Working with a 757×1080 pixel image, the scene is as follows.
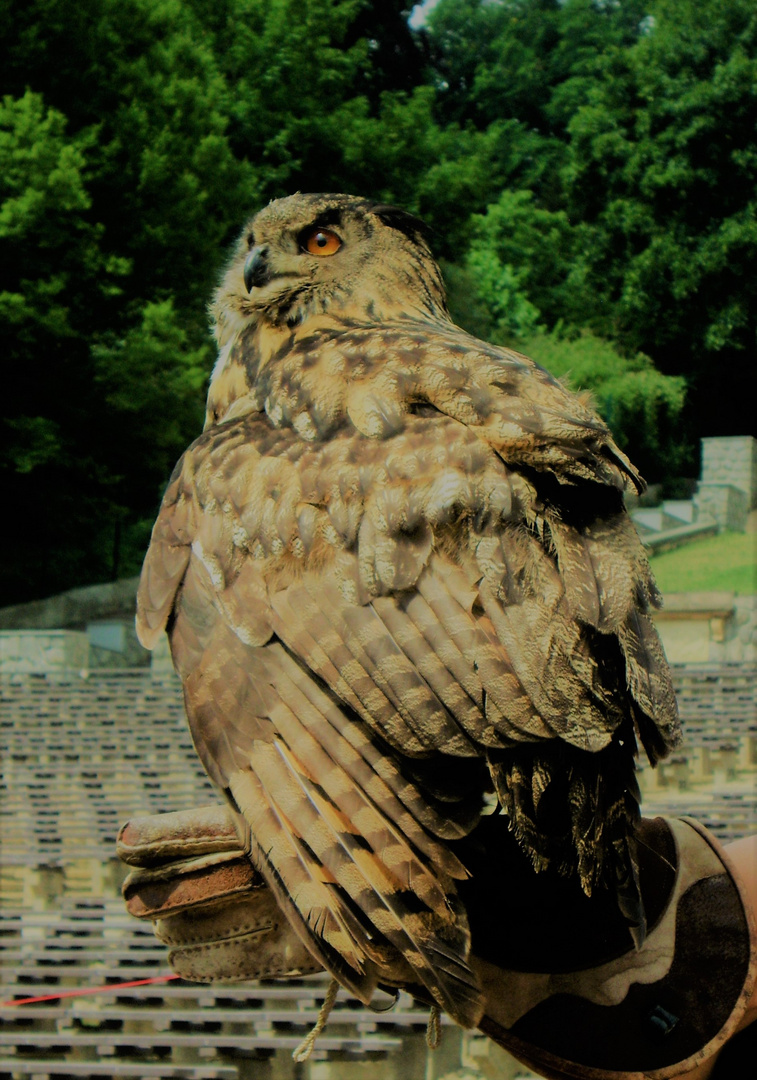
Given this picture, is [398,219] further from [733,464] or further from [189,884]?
[733,464]

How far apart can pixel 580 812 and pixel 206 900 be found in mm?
556

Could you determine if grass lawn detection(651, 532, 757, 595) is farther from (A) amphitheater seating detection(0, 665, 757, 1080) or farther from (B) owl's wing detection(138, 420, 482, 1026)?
(B) owl's wing detection(138, 420, 482, 1026)

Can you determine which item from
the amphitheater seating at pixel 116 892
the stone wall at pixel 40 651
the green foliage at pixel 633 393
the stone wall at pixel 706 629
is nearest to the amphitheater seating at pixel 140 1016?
the amphitheater seating at pixel 116 892

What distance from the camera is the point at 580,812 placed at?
1.74 meters

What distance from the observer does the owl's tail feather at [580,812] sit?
1.73m

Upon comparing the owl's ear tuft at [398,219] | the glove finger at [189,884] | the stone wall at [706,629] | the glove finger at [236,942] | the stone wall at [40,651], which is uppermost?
the owl's ear tuft at [398,219]

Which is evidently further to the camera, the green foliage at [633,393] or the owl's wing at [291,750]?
the green foliage at [633,393]

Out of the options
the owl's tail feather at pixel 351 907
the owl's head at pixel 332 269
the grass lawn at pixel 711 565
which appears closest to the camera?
the owl's tail feather at pixel 351 907

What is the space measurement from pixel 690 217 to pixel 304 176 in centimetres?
851

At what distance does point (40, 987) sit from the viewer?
4.73m

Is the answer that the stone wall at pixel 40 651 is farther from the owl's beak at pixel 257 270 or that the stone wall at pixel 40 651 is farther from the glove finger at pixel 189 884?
the glove finger at pixel 189 884

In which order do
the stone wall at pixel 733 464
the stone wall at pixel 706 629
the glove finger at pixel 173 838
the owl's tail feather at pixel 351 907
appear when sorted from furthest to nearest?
the stone wall at pixel 733 464 < the stone wall at pixel 706 629 < the glove finger at pixel 173 838 < the owl's tail feather at pixel 351 907

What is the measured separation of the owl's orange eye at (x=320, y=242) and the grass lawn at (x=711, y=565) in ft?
52.3

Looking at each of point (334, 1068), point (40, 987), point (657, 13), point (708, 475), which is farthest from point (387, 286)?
point (657, 13)
